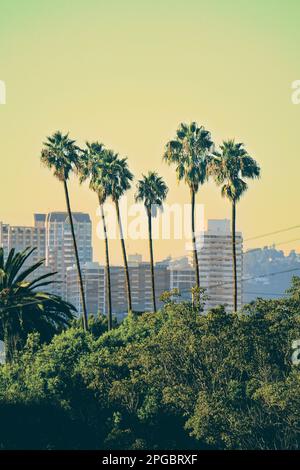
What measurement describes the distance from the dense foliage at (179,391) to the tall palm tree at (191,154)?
35369mm

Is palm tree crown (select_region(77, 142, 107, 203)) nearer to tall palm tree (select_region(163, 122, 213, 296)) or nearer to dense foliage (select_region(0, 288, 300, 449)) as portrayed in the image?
tall palm tree (select_region(163, 122, 213, 296))

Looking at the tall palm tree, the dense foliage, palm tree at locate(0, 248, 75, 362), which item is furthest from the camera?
the tall palm tree

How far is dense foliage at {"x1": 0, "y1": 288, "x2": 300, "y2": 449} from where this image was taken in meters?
110

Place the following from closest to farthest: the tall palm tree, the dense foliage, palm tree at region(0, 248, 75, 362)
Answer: the dense foliage
palm tree at region(0, 248, 75, 362)
the tall palm tree

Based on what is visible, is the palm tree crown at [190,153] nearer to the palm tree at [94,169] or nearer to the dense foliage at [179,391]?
the palm tree at [94,169]

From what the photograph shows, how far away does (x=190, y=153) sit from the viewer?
6097 inches

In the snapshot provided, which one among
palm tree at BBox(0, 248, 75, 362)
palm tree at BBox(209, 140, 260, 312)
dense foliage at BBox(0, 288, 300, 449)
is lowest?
dense foliage at BBox(0, 288, 300, 449)

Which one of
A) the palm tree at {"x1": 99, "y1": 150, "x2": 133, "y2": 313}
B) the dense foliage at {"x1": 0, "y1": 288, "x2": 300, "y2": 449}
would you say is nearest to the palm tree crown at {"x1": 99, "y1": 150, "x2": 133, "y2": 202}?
the palm tree at {"x1": 99, "y1": 150, "x2": 133, "y2": 313}

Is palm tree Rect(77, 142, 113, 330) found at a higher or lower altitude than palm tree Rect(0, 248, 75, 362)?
higher

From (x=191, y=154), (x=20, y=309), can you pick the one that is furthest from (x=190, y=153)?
(x=20, y=309)

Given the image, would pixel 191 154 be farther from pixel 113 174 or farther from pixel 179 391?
pixel 179 391

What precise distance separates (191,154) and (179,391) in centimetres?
4657
